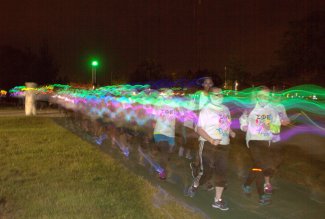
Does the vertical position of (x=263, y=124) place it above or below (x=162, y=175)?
above

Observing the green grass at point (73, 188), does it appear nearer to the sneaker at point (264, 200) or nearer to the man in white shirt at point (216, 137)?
the man in white shirt at point (216, 137)

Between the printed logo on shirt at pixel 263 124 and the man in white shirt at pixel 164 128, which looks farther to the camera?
the man in white shirt at pixel 164 128

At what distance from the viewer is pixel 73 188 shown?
841 centimetres

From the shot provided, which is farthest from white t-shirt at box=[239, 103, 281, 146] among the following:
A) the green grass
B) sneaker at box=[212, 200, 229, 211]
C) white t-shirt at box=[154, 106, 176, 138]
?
white t-shirt at box=[154, 106, 176, 138]

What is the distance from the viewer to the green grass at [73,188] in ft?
22.3

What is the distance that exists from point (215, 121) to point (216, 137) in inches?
9.0

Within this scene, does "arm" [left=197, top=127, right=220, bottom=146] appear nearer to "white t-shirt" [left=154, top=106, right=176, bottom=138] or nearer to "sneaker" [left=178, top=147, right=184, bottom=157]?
"white t-shirt" [left=154, top=106, right=176, bottom=138]

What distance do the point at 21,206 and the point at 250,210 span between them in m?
3.38

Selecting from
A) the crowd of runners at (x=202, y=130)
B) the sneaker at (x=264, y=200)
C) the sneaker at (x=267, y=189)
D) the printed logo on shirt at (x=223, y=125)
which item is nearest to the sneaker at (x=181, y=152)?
the crowd of runners at (x=202, y=130)

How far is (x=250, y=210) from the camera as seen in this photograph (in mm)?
6961

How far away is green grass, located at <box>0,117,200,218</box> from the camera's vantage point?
22.3 feet

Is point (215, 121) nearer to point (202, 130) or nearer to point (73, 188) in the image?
point (202, 130)

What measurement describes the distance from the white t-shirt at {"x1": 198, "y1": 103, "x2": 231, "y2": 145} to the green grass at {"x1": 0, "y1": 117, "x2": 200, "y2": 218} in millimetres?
1164

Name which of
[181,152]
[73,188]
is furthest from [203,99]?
[181,152]
